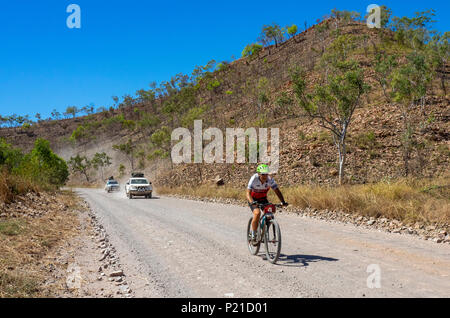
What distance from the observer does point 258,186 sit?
7289 mm

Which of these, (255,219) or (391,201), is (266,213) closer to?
(255,219)

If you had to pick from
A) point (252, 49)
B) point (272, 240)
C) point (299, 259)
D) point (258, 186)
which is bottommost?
point (299, 259)

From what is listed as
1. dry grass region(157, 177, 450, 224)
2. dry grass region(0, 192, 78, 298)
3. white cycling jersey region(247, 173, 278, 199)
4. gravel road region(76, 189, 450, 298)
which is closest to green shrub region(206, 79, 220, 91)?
dry grass region(157, 177, 450, 224)

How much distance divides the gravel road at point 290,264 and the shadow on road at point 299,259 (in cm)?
2

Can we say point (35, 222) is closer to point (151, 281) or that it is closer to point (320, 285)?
point (151, 281)

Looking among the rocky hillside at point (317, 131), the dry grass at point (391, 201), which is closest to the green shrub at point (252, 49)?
the rocky hillside at point (317, 131)

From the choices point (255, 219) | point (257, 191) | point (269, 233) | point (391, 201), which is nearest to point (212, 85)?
point (391, 201)

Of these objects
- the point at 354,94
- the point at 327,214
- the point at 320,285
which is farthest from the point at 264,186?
the point at 354,94

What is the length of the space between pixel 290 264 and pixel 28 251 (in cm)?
527

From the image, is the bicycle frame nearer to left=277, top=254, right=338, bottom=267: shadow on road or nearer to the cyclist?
the cyclist

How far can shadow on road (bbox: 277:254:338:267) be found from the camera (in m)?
6.49

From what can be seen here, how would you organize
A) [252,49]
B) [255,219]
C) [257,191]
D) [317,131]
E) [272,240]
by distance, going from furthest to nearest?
[252,49], [317,131], [257,191], [255,219], [272,240]
